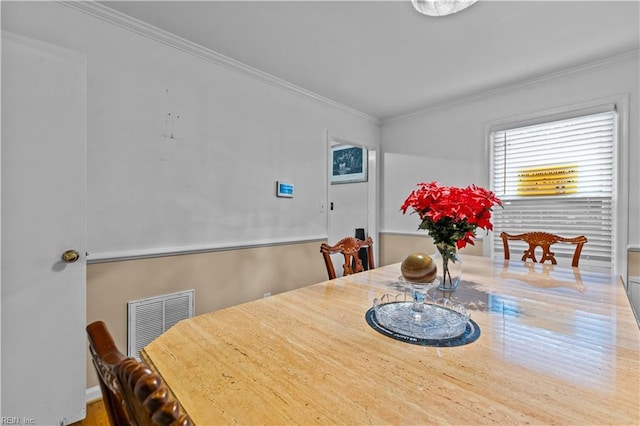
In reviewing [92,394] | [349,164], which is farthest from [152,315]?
[349,164]

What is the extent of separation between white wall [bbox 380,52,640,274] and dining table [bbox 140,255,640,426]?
2106 mm

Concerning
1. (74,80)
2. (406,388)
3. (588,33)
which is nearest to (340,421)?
(406,388)

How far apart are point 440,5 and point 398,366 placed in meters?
1.80

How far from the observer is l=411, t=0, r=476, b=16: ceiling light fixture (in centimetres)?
155

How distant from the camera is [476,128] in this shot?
3.12 m

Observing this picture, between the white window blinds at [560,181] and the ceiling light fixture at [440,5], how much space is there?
178cm

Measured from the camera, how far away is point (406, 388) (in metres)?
0.62

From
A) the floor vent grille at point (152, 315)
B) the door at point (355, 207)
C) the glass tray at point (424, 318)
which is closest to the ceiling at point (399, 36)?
the door at point (355, 207)

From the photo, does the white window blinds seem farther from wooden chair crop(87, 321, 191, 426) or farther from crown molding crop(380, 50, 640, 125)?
wooden chair crop(87, 321, 191, 426)

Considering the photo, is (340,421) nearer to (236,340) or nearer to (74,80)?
(236,340)

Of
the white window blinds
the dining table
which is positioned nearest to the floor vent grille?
the dining table

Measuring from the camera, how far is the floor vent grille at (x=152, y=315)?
1.92 m

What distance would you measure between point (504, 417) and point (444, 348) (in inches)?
10.7

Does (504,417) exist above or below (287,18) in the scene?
below
